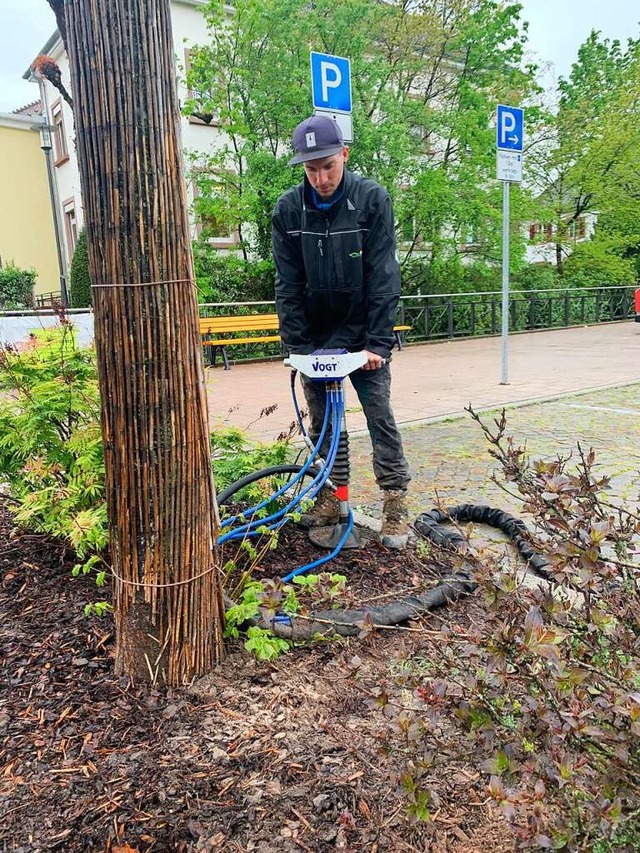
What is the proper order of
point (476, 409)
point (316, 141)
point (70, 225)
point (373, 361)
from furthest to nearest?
1. point (70, 225)
2. point (476, 409)
3. point (373, 361)
4. point (316, 141)

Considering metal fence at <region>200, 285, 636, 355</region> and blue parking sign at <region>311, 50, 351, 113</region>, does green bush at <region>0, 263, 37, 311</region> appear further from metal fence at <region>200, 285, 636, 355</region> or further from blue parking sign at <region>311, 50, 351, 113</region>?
blue parking sign at <region>311, 50, 351, 113</region>

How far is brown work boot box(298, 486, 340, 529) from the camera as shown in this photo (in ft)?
11.2

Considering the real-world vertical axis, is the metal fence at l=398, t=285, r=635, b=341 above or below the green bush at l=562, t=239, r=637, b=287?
below

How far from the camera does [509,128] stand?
8094 millimetres

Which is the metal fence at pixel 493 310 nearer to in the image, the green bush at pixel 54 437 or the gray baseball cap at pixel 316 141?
the green bush at pixel 54 437

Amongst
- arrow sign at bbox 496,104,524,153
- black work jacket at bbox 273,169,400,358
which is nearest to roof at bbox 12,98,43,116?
arrow sign at bbox 496,104,524,153

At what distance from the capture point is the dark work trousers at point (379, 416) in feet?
10.9

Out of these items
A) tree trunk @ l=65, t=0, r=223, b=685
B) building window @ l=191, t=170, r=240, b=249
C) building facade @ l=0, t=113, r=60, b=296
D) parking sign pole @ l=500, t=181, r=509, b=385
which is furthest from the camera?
building facade @ l=0, t=113, r=60, b=296

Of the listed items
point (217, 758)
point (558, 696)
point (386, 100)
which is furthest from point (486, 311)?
point (558, 696)

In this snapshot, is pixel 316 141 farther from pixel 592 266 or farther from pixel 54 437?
pixel 592 266

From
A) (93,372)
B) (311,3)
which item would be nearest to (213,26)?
(311,3)

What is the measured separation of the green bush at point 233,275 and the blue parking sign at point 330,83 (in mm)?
8336

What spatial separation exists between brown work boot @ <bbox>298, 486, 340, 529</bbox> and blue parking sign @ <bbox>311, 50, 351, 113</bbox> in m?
3.62

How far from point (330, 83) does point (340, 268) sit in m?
3.46
